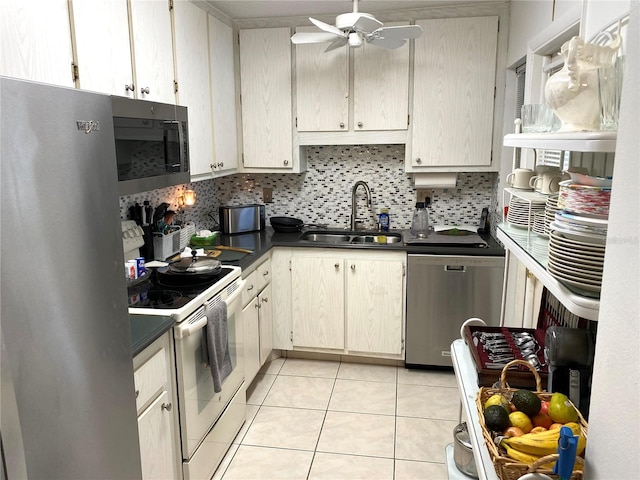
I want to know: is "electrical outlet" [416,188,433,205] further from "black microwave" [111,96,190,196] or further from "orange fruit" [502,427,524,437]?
"orange fruit" [502,427,524,437]

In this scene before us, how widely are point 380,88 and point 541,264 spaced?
2499 millimetres

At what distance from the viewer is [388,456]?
2.58m

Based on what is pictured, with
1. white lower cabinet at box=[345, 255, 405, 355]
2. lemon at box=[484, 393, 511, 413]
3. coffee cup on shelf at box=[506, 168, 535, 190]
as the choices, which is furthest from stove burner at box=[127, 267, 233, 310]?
coffee cup on shelf at box=[506, 168, 535, 190]

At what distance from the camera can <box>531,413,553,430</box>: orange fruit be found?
1200 mm

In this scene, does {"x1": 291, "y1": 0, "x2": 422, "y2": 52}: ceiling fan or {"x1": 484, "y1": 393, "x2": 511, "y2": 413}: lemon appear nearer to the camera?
{"x1": 484, "y1": 393, "x2": 511, "y2": 413}: lemon

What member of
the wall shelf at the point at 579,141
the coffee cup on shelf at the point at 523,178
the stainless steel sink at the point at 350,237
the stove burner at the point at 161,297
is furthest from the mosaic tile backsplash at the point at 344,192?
the wall shelf at the point at 579,141

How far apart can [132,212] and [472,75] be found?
7.58ft

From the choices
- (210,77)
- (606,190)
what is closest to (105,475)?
(606,190)

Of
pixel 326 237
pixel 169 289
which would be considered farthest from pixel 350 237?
pixel 169 289

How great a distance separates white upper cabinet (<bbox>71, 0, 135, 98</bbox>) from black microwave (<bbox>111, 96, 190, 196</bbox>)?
0.54ft

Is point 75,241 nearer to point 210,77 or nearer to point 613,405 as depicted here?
point 613,405

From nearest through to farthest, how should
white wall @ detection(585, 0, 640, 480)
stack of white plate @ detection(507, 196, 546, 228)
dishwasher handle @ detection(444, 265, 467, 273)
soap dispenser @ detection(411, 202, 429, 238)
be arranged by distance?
white wall @ detection(585, 0, 640, 480) → stack of white plate @ detection(507, 196, 546, 228) → dishwasher handle @ detection(444, 265, 467, 273) → soap dispenser @ detection(411, 202, 429, 238)

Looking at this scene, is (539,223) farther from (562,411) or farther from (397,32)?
(397,32)

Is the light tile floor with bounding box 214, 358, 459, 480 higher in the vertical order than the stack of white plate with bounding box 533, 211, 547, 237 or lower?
lower
